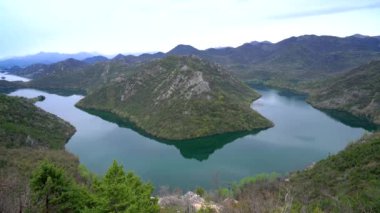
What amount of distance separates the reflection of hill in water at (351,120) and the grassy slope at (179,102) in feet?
101

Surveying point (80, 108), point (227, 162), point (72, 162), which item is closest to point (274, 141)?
point (227, 162)

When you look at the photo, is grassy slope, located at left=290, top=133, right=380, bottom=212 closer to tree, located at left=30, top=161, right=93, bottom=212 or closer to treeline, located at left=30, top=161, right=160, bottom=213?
treeline, located at left=30, top=161, right=160, bottom=213

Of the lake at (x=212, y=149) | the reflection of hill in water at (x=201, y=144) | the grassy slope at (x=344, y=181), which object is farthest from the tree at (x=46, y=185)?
the reflection of hill in water at (x=201, y=144)

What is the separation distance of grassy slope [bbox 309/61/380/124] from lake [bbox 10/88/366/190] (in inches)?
489

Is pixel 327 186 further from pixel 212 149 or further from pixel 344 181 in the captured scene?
pixel 212 149

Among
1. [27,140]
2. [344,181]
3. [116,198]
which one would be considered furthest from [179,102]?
[116,198]

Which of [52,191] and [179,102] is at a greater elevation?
[52,191]

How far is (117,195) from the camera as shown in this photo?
24.6 m

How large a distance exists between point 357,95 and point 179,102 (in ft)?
244

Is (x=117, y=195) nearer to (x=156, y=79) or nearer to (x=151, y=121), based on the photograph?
(x=151, y=121)

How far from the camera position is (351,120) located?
123 m

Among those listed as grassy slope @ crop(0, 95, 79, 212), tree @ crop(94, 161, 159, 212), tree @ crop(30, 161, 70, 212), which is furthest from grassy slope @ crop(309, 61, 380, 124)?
tree @ crop(30, 161, 70, 212)

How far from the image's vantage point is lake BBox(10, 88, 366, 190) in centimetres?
7156

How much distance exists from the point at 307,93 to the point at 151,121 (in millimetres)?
107733
